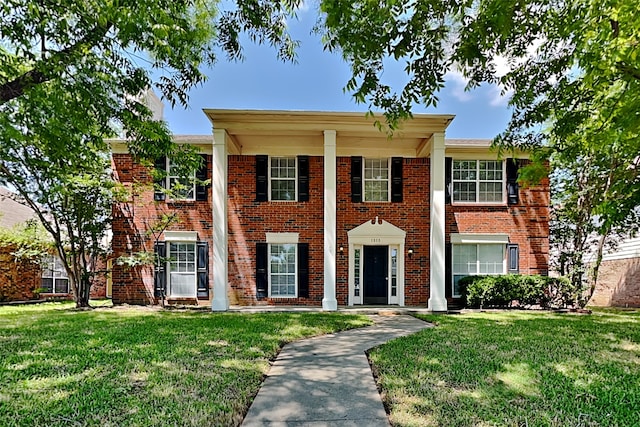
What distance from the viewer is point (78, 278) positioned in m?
11.9

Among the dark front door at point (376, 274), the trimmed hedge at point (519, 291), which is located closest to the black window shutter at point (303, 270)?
the dark front door at point (376, 274)

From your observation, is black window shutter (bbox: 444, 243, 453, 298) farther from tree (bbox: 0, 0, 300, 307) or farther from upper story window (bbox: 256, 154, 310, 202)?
tree (bbox: 0, 0, 300, 307)

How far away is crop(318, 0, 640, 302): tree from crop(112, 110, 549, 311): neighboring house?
17.9 feet

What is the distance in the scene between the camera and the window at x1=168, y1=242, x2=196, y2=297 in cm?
1262

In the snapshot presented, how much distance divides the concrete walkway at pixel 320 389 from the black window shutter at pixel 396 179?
6915 mm

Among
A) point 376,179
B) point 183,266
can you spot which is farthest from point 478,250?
point 183,266

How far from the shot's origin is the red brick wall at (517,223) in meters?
13.0

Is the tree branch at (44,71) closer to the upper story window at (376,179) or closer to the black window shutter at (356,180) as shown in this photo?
the black window shutter at (356,180)

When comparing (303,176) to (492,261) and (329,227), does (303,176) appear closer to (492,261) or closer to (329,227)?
(329,227)

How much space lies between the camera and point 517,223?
13.0 meters

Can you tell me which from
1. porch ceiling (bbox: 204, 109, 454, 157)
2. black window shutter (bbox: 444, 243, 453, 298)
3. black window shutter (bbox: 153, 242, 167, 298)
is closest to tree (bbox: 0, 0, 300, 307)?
porch ceiling (bbox: 204, 109, 454, 157)

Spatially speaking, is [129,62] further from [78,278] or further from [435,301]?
[435,301]

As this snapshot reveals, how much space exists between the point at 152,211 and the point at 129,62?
7.34 meters

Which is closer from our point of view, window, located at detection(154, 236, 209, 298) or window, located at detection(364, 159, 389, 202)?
window, located at detection(154, 236, 209, 298)
